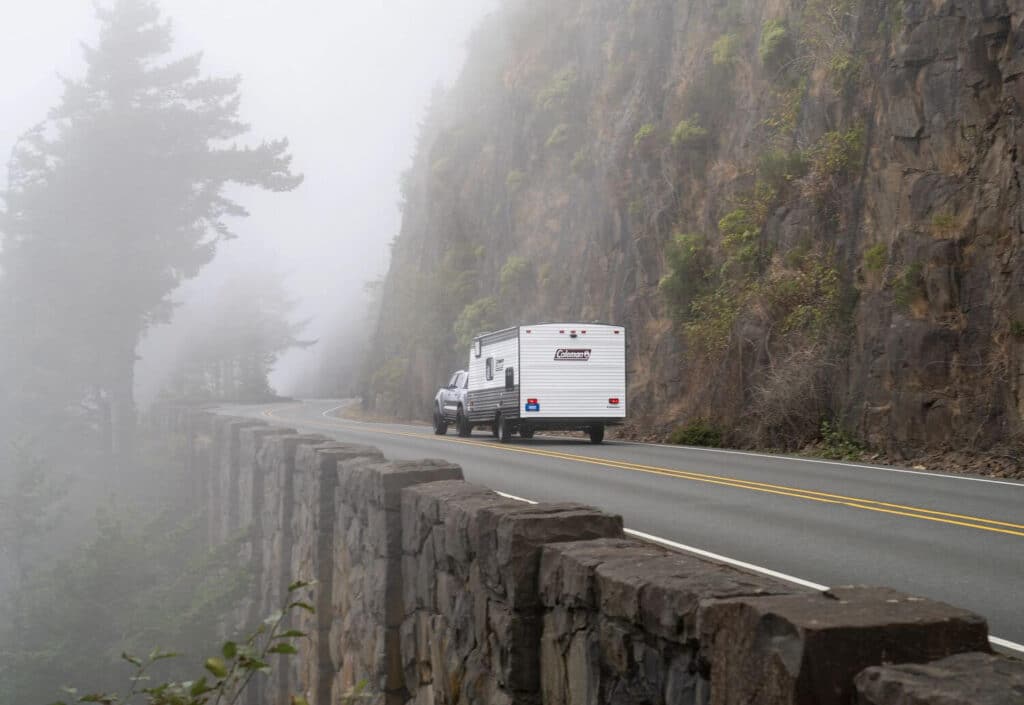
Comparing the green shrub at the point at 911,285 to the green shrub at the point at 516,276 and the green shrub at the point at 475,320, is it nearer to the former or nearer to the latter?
the green shrub at the point at 516,276

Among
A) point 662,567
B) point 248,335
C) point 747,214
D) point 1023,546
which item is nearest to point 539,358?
point 747,214

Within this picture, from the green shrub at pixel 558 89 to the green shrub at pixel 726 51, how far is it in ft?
36.6

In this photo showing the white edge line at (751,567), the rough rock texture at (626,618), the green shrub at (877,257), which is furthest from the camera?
the green shrub at (877,257)

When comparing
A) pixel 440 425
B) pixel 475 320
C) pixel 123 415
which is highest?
pixel 475 320

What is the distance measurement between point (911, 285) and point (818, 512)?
9.39 metres

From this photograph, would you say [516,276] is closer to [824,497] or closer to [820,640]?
[824,497]

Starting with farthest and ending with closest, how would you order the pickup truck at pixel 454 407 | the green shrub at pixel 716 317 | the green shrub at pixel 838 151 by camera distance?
1. the pickup truck at pixel 454 407
2. the green shrub at pixel 716 317
3. the green shrub at pixel 838 151

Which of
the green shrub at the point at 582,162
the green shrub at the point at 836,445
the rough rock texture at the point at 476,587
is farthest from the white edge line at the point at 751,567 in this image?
the green shrub at the point at 582,162

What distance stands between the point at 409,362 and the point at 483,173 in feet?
30.3

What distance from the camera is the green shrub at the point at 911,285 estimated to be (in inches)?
768

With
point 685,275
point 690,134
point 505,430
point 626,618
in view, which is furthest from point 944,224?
point 626,618

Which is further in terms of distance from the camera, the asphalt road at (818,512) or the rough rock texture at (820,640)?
the asphalt road at (818,512)

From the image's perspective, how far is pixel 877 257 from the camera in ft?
68.7

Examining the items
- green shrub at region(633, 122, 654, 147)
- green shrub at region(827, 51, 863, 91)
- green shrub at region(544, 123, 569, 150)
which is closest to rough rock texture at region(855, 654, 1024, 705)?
green shrub at region(827, 51, 863, 91)
